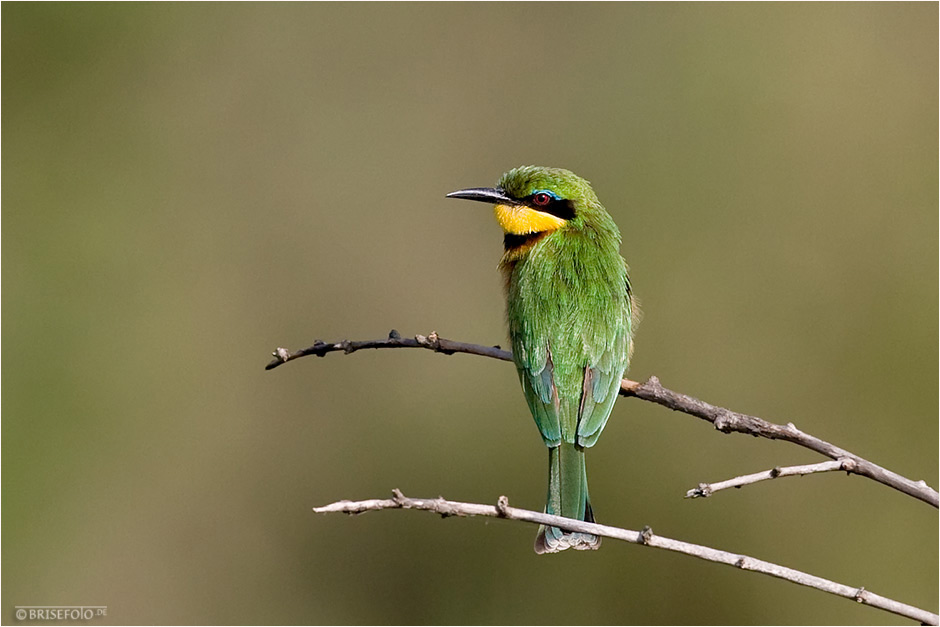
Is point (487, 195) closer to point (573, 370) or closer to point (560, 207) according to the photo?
point (560, 207)

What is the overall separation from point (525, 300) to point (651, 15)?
258cm

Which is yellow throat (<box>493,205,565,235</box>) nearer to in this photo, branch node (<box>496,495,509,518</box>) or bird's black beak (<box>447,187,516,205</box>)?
bird's black beak (<box>447,187,516,205</box>)

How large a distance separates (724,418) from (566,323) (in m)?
0.78

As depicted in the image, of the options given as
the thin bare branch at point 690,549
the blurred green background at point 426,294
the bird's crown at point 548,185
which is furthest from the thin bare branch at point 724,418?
the blurred green background at point 426,294

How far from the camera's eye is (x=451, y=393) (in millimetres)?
4637

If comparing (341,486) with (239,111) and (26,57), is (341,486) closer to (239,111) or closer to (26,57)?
(239,111)

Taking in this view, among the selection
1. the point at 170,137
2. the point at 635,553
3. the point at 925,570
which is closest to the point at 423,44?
the point at 170,137

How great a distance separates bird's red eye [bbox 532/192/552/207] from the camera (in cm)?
309

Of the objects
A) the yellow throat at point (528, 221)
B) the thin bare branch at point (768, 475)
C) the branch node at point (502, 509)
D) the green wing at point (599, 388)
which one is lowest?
the branch node at point (502, 509)

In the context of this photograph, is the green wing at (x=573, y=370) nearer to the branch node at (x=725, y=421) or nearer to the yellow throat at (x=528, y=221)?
the yellow throat at (x=528, y=221)

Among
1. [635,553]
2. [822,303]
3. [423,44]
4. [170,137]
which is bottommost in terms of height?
[635,553]

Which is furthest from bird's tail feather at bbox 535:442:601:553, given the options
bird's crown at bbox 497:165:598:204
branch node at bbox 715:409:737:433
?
bird's crown at bbox 497:165:598:204

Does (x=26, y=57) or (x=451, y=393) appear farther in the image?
(x=26, y=57)

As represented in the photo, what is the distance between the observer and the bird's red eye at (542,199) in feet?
10.1
